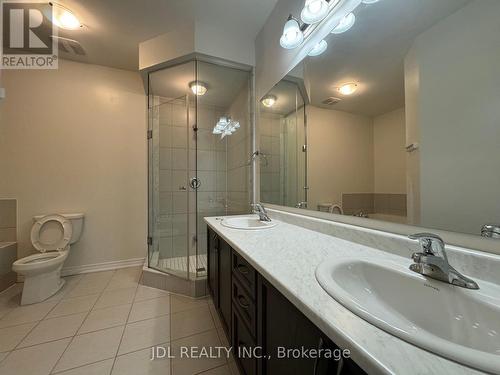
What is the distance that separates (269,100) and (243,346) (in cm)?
184

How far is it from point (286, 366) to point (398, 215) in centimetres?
70

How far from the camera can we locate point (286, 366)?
0.60 metres

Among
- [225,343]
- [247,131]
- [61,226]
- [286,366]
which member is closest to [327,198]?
[286,366]

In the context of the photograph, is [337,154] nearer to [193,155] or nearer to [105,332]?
[193,155]

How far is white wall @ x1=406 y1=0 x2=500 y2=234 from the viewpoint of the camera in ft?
1.94

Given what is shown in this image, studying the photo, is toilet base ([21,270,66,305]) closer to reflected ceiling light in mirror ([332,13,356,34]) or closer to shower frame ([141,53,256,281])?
shower frame ([141,53,256,281])

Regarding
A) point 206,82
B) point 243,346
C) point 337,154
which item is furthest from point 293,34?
point 243,346

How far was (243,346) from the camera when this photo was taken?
0.96m

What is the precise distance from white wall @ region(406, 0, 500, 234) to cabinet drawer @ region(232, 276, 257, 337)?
0.75 meters

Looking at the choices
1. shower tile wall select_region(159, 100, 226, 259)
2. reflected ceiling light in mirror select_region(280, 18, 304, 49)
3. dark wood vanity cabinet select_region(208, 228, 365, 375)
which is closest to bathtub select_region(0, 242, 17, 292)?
shower tile wall select_region(159, 100, 226, 259)

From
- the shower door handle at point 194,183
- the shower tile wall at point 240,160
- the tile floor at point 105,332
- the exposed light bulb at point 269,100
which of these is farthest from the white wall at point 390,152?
the shower door handle at point 194,183

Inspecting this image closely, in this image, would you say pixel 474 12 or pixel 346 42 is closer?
pixel 474 12

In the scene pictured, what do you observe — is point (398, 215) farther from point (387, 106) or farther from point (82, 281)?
point (82, 281)

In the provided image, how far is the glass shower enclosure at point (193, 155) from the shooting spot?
2217 mm
